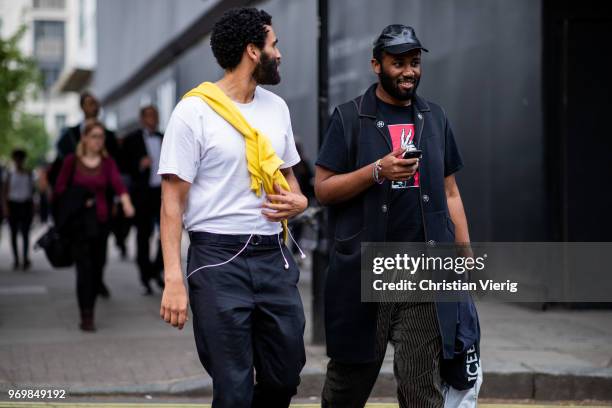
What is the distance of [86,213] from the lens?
29.8ft

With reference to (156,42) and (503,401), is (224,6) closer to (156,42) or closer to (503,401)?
(156,42)

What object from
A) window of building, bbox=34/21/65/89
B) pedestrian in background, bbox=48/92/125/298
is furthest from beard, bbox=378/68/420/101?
window of building, bbox=34/21/65/89

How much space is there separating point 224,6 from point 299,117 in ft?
7.77

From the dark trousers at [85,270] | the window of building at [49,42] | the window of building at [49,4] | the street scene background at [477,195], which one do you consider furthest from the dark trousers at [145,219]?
the window of building at [49,4]

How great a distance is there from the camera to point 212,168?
4.16 meters

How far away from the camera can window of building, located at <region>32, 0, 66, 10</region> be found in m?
81.9

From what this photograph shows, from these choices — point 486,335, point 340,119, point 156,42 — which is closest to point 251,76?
point 340,119

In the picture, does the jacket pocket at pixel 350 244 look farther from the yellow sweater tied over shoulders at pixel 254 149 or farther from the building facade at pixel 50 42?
the building facade at pixel 50 42

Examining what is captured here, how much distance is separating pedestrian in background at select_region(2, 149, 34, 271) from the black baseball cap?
12159 millimetres

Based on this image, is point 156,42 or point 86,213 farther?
point 156,42

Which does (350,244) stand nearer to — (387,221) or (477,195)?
(387,221)

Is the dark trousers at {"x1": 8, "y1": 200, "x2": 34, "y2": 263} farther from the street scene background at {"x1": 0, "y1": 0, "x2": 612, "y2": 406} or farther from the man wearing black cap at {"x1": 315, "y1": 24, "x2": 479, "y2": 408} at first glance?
the man wearing black cap at {"x1": 315, "y1": 24, "x2": 479, "y2": 408}

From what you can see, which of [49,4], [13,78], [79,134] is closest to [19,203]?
[79,134]

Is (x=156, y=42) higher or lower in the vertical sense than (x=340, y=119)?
higher
